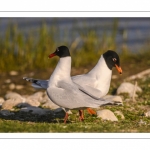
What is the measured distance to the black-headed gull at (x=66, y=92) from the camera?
7.34m

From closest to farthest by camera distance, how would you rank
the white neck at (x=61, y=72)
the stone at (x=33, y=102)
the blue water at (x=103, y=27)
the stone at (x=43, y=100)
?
the white neck at (x=61, y=72) < the stone at (x=33, y=102) < the stone at (x=43, y=100) < the blue water at (x=103, y=27)

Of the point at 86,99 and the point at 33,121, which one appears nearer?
the point at 86,99

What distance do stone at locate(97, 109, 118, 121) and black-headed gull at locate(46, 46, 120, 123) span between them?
707 millimetres

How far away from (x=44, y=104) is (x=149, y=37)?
18.3ft

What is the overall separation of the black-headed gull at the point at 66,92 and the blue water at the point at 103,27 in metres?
5.66

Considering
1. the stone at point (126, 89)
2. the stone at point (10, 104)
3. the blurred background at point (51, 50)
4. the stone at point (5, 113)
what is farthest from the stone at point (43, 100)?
the blurred background at point (51, 50)

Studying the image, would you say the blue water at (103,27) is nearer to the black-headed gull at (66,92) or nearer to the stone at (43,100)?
the stone at (43,100)

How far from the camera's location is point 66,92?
7.42 meters
